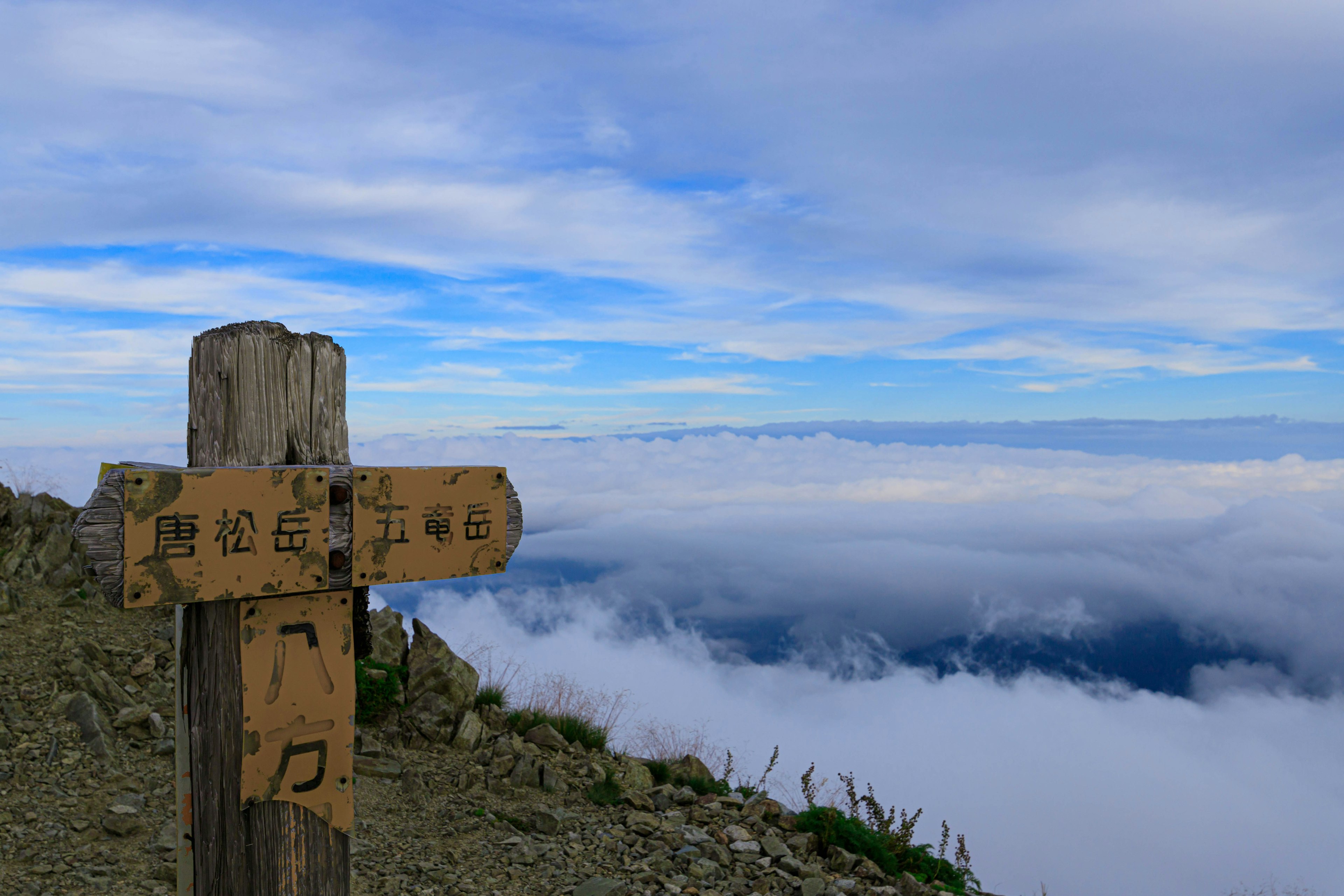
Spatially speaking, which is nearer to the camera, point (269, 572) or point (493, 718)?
point (269, 572)

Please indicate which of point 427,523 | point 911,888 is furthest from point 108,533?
point 911,888

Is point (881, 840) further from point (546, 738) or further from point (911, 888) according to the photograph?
point (546, 738)

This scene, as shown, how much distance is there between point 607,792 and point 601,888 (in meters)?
1.45

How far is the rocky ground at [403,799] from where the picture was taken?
538 cm

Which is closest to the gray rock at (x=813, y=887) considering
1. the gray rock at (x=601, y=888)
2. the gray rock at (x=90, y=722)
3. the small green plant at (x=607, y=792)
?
the gray rock at (x=601, y=888)

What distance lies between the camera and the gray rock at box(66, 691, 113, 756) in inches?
246

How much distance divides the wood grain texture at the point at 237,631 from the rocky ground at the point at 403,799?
244cm

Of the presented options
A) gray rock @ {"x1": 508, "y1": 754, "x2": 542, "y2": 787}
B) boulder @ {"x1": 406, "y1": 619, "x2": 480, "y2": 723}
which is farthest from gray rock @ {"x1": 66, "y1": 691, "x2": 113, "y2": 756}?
gray rock @ {"x1": 508, "y1": 754, "x2": 542, "y2": 787}

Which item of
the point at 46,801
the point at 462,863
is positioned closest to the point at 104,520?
the point at 462,863

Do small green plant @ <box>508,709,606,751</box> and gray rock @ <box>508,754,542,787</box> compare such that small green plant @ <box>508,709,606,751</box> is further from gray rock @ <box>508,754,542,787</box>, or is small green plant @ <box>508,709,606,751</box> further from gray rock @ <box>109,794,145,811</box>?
gray rock @ <box>109,794,145,811</box>

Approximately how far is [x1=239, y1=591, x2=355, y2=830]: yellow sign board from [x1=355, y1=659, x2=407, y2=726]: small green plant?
4.53 metres

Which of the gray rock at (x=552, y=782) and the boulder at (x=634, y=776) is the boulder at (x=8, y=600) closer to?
the gray rock at (x=552, y=782)

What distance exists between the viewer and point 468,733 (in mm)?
7395

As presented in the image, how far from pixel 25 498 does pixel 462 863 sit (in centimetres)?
677
